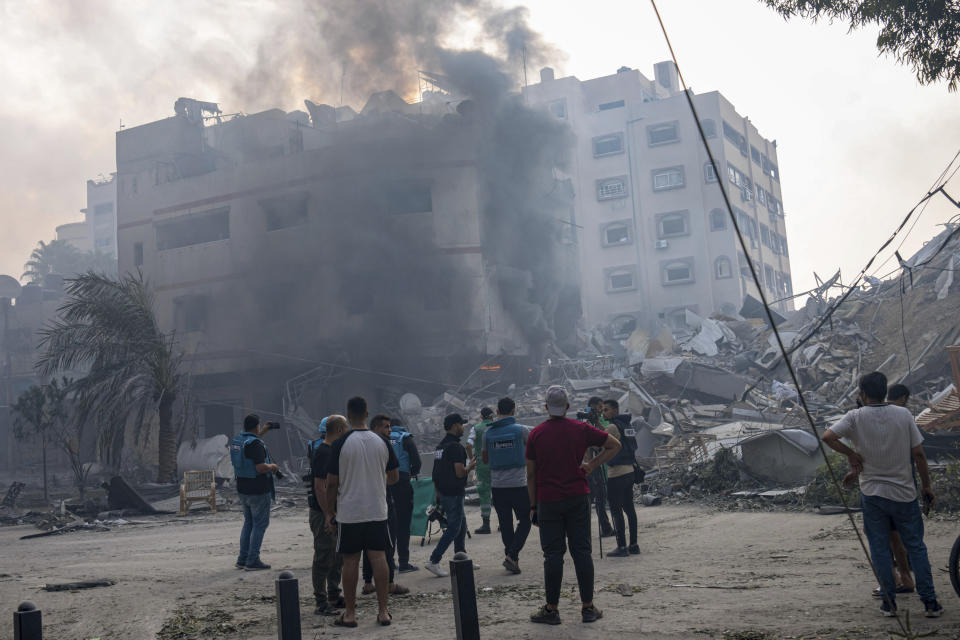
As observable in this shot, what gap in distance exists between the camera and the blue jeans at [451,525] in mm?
7891

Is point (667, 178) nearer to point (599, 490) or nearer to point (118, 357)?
point (118, 357)

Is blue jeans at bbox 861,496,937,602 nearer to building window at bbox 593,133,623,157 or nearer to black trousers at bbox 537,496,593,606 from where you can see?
black trousers at bbox 537,496,593,606

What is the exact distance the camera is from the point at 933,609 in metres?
4.91

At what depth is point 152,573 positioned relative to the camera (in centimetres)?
898

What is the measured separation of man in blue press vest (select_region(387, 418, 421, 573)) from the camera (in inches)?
316

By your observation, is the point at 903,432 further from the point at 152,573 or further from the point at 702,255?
the point at 702,255

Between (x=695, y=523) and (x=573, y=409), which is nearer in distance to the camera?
(x=695, y=523)

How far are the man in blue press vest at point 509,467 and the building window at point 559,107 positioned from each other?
154ft

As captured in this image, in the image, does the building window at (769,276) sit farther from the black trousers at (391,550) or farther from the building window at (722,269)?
the black trousers at (391,550)

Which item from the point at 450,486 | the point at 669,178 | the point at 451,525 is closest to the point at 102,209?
the point at 669,178

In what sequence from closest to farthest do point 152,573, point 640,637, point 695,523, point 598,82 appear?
point 640,637 → point 152,573 → point 695,523 → point 598,82

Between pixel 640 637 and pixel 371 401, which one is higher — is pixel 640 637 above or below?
below

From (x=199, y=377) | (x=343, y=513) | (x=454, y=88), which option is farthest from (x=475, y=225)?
(x=343, y=513)

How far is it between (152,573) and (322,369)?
72.0 feet
